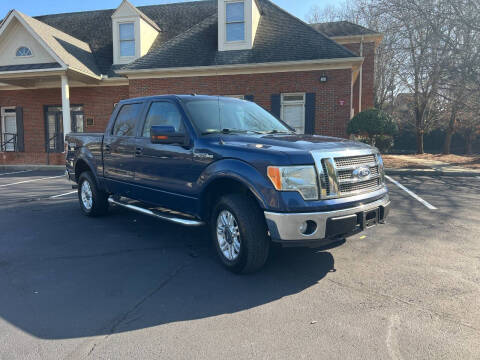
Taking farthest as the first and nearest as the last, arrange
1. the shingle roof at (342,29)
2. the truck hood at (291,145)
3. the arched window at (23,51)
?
the shingle roof at (342,29)
the arched window at (23,51)
the truck hood at (291,145)

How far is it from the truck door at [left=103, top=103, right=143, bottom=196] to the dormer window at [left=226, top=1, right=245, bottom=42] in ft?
35.9

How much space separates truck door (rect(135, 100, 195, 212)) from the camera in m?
4.50

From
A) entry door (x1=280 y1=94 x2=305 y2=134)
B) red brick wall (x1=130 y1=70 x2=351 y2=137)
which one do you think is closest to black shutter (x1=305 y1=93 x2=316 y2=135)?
red brick wall (x1=130 y1=70 x2=351 y2=137)

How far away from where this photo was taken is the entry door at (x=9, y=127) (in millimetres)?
18984

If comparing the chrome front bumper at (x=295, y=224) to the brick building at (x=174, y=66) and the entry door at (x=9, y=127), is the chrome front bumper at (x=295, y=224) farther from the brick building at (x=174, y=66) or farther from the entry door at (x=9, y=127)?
the entry door at (x=9, y=127)

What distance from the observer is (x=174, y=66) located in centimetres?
1529

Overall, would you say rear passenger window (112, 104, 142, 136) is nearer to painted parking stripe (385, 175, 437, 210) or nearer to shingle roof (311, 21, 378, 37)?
painted parking stripe (385, 175, 437, 210)

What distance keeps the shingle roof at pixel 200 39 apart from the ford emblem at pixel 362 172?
1081cm

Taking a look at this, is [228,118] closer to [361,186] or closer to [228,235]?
[228,235]

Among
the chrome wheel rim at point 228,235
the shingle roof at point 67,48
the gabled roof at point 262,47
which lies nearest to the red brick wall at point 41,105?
the shingle roof at point 67,48

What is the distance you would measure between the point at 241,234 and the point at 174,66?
1295 cm

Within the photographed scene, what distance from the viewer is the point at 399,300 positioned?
3.32m

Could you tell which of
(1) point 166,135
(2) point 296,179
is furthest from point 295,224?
(1) point 166,135

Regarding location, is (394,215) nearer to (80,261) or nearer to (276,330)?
(276,330)
